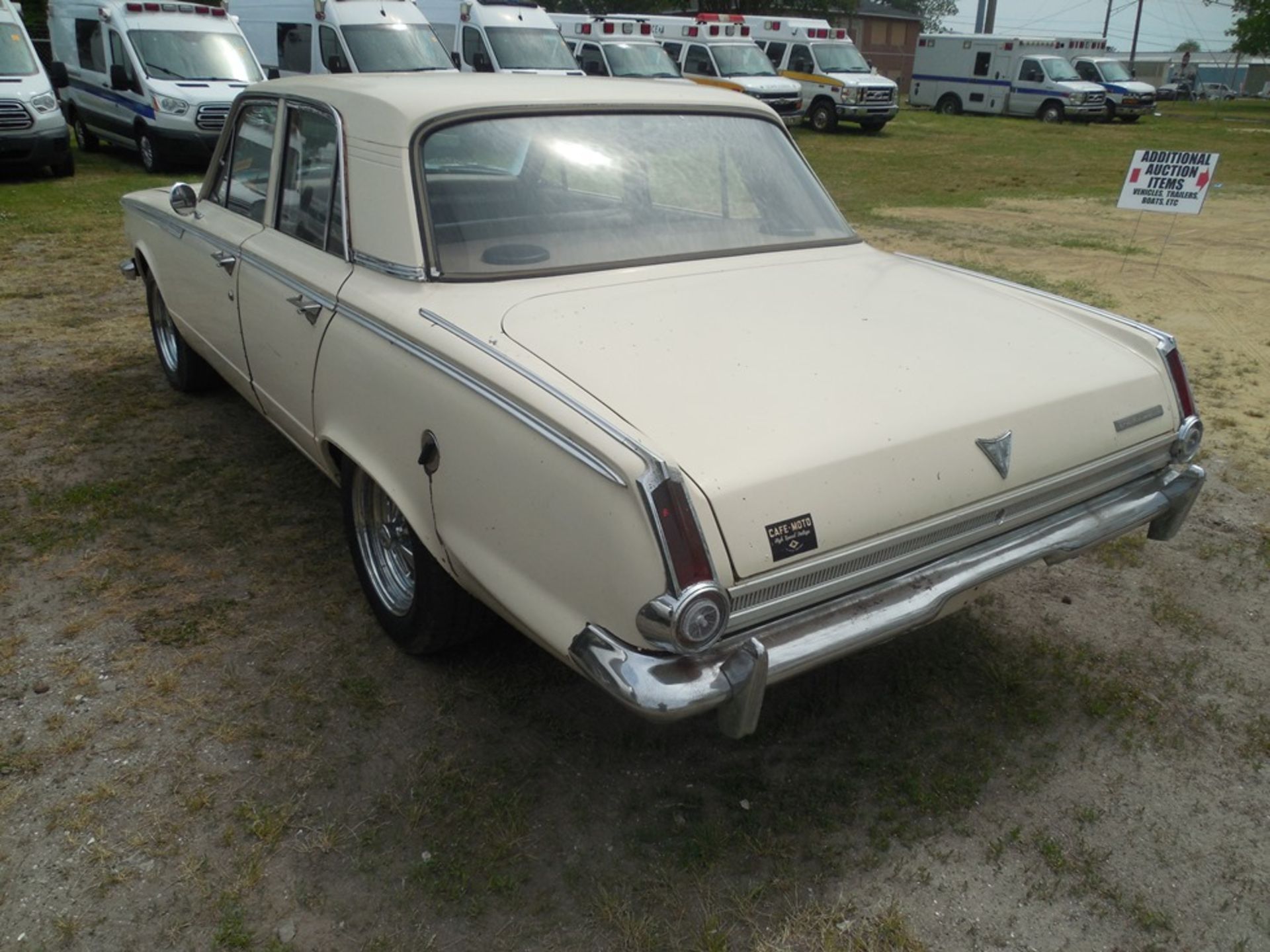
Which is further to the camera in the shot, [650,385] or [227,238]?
[227,238]

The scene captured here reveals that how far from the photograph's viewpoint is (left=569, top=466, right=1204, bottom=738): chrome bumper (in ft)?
7.15

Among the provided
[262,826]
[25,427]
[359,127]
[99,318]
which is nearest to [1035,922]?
[262,826]

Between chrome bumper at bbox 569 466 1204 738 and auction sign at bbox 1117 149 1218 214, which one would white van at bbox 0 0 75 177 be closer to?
auction sign at bbox 1117 149 1218 214

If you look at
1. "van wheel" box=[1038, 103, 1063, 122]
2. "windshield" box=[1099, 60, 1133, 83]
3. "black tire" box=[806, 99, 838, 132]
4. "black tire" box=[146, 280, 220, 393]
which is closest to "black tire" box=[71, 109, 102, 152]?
"black tire" box=[146, 280, 220, 393]

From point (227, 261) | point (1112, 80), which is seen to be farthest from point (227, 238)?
point (1112, 80)

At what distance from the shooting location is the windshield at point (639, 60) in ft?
63.6

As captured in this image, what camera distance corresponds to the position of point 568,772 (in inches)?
112

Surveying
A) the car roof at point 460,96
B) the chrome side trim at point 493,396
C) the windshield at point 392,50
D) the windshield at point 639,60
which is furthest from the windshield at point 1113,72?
the chrome side trim at point 493,396

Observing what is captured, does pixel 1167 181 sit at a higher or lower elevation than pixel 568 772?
higher

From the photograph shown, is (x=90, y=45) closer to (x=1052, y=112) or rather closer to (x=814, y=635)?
(x=814, y=635)

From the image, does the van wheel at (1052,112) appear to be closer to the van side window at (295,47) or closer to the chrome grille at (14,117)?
the van side window at (295,47)

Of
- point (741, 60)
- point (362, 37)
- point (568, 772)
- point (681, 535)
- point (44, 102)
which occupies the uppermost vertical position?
point (362, 37)

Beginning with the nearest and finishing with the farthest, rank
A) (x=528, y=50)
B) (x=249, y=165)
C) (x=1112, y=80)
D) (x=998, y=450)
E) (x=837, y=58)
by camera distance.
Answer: (x=998, y=450)
(x=249, y=165)
(x=528, y=50)
(x=837, y=58)
(x=1112, y=80)

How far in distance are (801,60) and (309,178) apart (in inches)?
920
